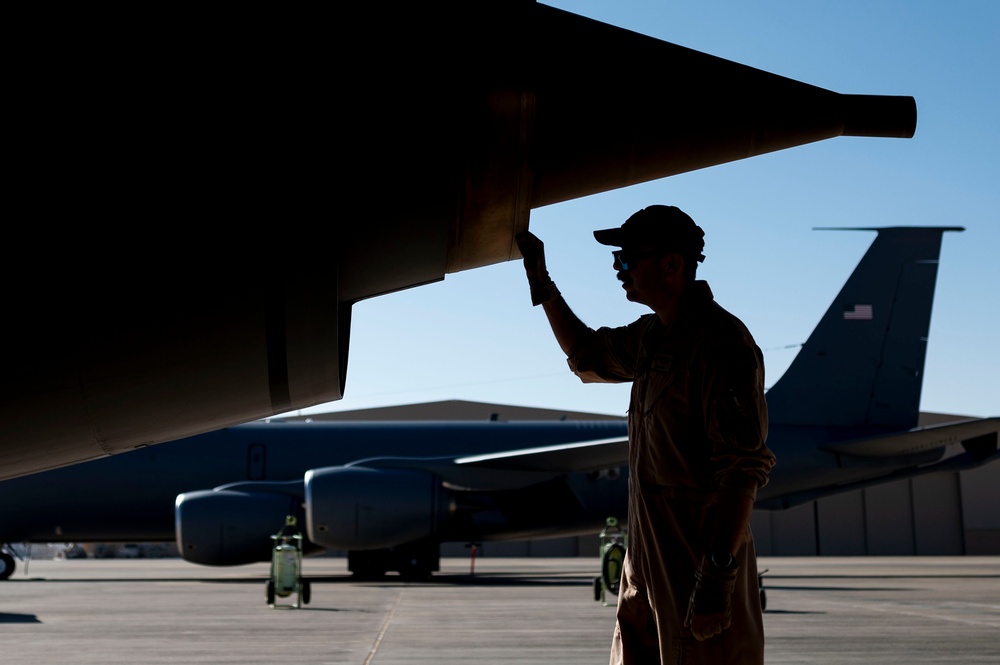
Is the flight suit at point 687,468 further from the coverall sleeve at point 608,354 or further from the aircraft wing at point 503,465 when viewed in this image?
the aircraft wing at point 503,465

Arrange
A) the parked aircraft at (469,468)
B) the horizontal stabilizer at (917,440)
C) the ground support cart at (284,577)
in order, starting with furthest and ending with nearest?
the horizontal stabilizer at (917,440) → the parked aircraft at (469,468) → the ground support cart at (284,577)

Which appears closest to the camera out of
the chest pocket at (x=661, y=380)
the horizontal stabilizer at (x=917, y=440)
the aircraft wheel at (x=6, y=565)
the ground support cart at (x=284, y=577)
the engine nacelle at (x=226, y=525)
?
the chest pocket at (x=661, y=380)

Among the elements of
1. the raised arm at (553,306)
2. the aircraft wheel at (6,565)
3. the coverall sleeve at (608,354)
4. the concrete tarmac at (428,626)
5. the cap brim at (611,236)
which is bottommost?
the aircraft wheel at (6,565)

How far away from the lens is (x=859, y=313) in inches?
730

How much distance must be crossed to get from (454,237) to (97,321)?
0.74 meters

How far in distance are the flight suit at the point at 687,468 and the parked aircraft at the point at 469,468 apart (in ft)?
43.4

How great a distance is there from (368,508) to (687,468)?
13394 millimetres

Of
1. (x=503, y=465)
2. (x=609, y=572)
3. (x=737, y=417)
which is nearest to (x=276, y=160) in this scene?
(x=737, y=417)

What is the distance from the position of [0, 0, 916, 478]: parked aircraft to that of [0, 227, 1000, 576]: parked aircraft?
1380 centimetres

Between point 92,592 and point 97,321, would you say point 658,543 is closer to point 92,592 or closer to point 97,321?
point 97,321

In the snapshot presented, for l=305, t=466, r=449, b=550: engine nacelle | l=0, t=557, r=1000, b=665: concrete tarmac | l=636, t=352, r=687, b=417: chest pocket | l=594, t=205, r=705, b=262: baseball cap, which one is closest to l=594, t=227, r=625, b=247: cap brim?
l=594, t=205, r=705, b=262: baseball cap

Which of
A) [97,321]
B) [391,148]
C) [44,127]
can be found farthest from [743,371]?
[44,127]

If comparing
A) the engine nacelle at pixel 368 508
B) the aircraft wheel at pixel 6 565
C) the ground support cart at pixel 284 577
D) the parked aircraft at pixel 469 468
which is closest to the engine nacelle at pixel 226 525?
the parked aircraft at pixel 469 468

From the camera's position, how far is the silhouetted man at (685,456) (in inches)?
95.5
